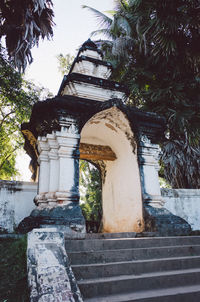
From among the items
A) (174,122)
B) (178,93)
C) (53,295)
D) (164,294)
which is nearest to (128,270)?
(164,294)

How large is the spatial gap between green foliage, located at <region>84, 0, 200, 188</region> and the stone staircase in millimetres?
5401

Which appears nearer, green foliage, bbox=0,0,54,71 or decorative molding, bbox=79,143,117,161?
green foliage, bbox=0,0,54,71

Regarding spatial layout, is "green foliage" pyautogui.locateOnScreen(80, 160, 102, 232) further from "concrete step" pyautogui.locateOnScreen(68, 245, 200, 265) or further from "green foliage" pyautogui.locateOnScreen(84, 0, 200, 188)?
"concrete step" pyautogui.locateOnScreen(68, 245, 200, 265)

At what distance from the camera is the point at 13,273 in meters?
2.44

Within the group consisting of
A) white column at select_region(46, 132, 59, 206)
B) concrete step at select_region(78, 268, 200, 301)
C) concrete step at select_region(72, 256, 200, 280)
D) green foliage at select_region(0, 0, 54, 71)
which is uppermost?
green foliage at select_region(0, 0, 54, 71)

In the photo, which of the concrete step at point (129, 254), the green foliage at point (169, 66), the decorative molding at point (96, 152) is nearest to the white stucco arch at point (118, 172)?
the decorative molding at point (96, 152)

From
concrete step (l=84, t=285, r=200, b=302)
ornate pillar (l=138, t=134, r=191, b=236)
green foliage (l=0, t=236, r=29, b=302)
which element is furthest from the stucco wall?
concrete step (l=84, t=285, r=200, b=302)

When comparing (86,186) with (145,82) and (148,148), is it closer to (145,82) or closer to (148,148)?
(145,82)

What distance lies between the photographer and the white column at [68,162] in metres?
4.38

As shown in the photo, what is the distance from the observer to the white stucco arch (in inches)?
213

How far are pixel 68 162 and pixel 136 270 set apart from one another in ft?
8.20

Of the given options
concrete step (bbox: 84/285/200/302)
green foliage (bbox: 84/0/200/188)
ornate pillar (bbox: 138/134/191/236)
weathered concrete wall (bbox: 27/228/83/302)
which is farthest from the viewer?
green foliage (bbox: 84/0/200/188)

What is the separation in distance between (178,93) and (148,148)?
4.00 m

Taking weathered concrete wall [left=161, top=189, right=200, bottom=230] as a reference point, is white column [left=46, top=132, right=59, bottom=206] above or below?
above
